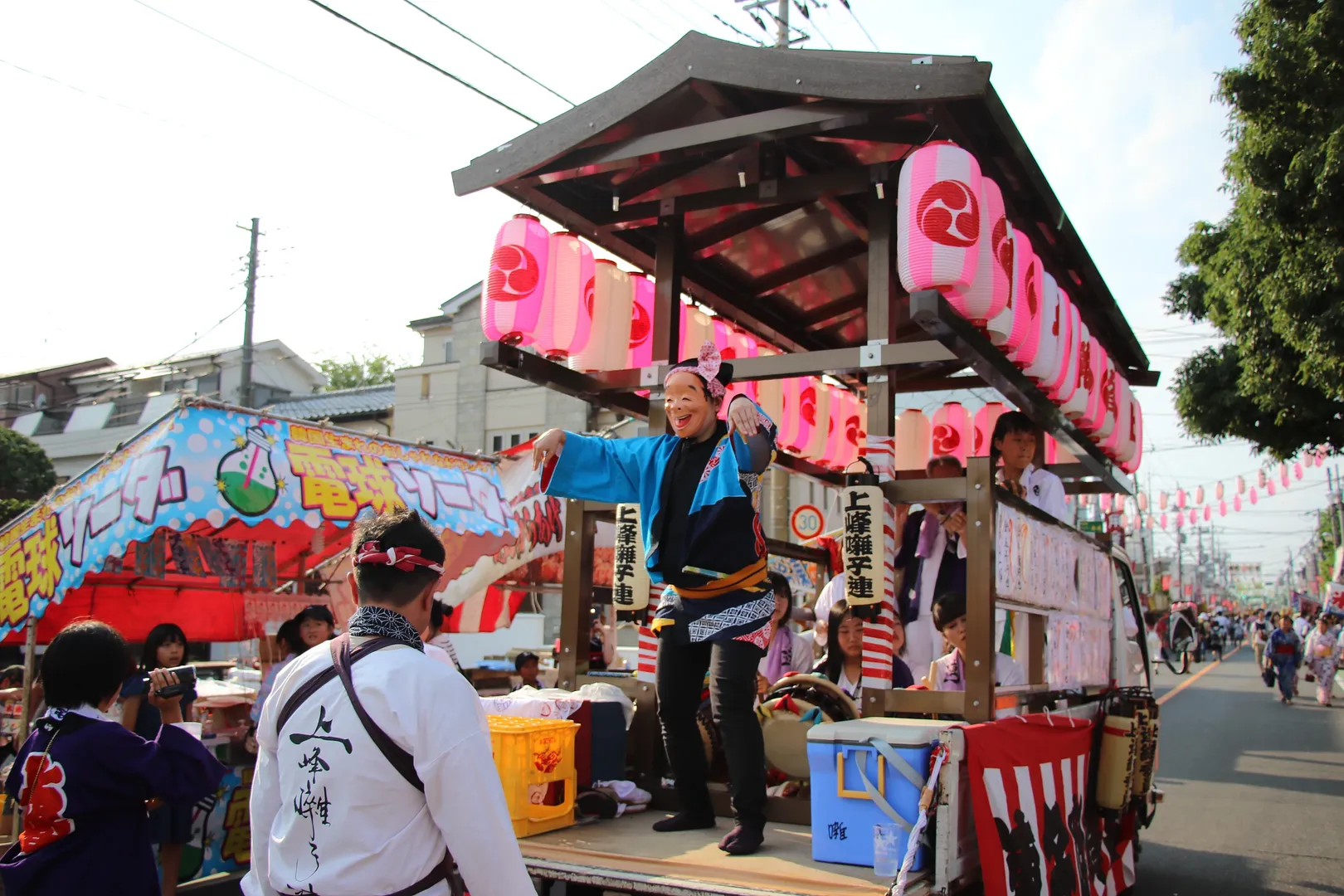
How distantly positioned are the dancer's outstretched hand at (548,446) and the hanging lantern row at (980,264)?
1830 millimetres

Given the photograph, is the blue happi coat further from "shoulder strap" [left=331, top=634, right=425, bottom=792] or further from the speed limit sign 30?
the speed limit sign 30

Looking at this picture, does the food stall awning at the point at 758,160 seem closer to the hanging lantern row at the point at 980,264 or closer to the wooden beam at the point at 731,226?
the wooden beam at the point at 731,226

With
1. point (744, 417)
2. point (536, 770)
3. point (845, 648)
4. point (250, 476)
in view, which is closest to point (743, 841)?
point (536, 770)

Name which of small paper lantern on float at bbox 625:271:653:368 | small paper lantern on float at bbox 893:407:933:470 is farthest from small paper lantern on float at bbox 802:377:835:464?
small paper lantern on float at bbox 625:271:653:368

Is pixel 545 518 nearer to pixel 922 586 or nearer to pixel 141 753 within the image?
pixel 922 586

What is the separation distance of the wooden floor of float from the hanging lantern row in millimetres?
2628

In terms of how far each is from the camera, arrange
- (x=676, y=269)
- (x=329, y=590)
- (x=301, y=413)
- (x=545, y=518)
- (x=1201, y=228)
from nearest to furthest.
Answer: (x=676, y=269) → (x=329, y=590) → (x=545, y=518) → (x=1201, y=228) → (x=301, y=413)

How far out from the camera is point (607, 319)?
655cm

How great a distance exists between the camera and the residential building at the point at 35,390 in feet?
130

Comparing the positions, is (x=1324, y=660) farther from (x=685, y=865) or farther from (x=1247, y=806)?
(x=685, y=865)

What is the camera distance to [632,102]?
209 inches

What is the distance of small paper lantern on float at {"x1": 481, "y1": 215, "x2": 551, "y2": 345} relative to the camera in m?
5.90

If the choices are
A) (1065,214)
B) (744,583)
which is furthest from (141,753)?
(1065,214)

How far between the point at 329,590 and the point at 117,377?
113ft
